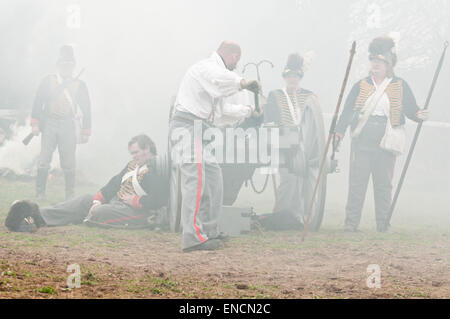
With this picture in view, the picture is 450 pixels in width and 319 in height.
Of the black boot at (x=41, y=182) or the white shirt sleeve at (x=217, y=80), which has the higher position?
the white shirt sleeve at (x=217, y=80)

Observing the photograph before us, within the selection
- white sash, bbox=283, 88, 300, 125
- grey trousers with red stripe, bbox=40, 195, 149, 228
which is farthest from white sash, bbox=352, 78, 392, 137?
grey trousers with red stripe, bbox=40, 195, 149, 228

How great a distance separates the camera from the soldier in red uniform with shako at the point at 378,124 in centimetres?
622

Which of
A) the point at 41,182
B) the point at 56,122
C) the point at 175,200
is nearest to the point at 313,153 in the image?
the point at 175,200

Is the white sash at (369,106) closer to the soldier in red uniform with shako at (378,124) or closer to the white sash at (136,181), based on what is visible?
the soldier in red uniform with shako at (378,124)

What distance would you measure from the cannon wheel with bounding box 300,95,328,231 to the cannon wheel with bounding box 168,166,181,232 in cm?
125

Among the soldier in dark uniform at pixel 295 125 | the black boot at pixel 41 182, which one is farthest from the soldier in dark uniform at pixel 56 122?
the soldier in dark uniform at pixel 295 125

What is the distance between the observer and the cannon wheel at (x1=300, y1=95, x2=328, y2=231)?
591 centimetres

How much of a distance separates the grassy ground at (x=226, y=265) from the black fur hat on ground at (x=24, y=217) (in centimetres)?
12

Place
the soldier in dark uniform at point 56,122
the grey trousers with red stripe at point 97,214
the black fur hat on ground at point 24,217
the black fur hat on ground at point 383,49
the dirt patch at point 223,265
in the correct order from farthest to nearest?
the soldier in dark uniform at point 56,122, the black fur hat on ground at point 383,49, the grey trousers with red stripe at point 97,214, the black fur hat on ground at point 24,217, the dirt patch at point 223,265

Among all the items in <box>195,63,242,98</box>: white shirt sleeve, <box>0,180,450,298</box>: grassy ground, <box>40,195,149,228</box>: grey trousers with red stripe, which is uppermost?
<box>195,63,242,98</box>: white shirt sleeve

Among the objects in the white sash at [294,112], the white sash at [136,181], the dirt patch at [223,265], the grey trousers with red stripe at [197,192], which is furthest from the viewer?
the white sash at [294,112]

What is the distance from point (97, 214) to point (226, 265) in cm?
191

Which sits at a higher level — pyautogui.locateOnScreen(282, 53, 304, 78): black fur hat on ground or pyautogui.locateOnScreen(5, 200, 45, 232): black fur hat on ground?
pyautogui.locateOnScreen(282, 53, 304, 78): black fur hat on ground

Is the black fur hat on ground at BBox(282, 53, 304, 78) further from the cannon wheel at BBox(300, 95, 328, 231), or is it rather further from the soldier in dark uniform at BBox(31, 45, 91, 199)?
the soldier in dark uniform at BBox(31, 45, 91, 199)
